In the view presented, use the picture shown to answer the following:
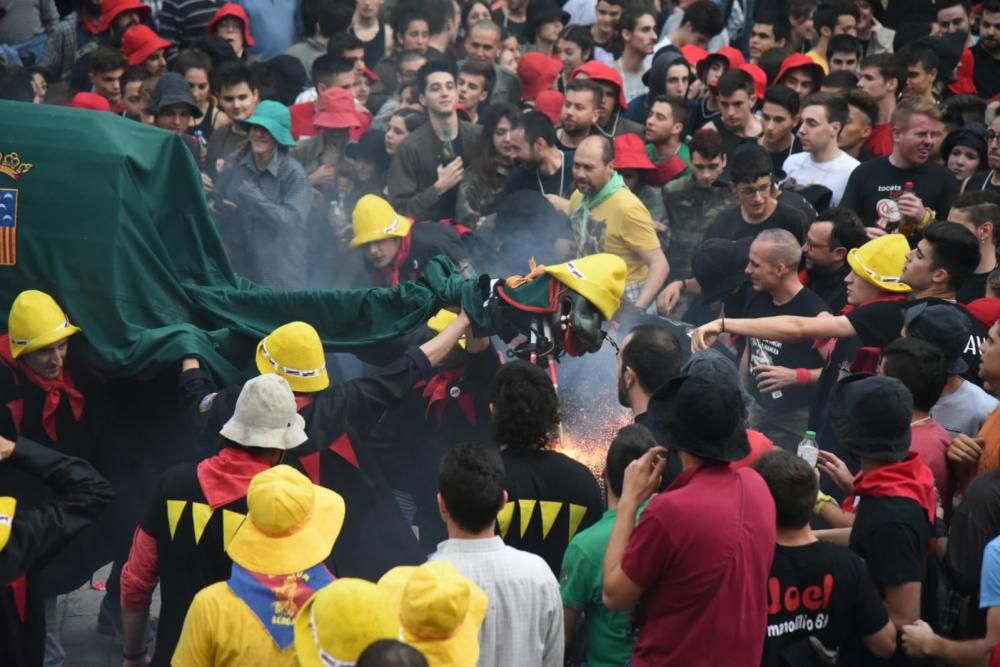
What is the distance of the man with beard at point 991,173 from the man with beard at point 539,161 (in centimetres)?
247

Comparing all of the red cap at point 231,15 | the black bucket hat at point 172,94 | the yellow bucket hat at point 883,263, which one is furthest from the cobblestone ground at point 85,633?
the red cap at point 231,15

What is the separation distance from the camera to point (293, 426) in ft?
16.5

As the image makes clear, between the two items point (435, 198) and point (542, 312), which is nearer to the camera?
point (542, 312)

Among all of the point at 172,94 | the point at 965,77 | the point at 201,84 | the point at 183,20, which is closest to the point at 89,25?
the point at 183,20

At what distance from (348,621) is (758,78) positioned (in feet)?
26.7

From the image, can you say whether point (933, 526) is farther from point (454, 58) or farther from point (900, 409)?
point (454, 58)

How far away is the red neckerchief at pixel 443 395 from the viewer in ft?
21.8

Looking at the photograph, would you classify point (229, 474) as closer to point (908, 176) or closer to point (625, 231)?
point (625, 231)

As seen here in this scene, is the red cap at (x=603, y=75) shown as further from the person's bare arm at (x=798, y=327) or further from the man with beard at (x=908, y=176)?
the person's bare arm at (x=798, y=327)

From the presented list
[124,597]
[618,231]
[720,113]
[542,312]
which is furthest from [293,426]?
[720,113]

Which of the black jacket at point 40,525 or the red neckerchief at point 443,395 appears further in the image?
the red neckerchief at point 443,395

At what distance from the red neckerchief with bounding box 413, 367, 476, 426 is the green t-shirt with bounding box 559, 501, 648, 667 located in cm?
221

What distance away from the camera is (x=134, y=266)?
619 centimetres

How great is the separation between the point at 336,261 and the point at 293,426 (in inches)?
149
